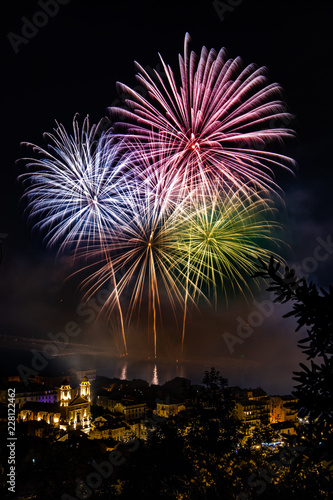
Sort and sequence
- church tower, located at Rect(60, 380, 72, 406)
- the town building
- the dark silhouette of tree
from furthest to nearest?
church tower, located at Rect(60, 380, 72, 406)
the town building
the dark silhouette of tree

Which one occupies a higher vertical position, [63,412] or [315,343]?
[315,343]

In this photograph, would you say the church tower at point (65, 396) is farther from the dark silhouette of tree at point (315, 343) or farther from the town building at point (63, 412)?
the dark silhouette of tree at point (315, 343)

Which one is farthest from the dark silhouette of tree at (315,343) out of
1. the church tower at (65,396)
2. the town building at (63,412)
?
the church tower at (65,396)

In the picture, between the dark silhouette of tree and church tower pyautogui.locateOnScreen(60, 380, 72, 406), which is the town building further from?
the dark silhouette of tree

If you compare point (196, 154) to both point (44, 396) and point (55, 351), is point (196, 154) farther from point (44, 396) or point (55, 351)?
point (55, 351)

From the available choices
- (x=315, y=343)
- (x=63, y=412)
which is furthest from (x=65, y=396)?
(x=315, y=343)

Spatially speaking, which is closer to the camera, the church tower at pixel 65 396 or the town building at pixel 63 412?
the town building at pixel 63 412

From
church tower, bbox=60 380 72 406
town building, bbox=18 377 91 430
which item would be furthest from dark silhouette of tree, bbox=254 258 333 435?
church tower, bbox=60 380 72 406

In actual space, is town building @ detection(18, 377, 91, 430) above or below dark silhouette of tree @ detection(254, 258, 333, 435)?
below

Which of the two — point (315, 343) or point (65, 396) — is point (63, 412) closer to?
point (65, 396)

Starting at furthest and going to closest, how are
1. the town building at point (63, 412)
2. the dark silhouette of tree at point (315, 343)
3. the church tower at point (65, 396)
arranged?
the church tower at point (65, 396) < the town building at point (63, 412) < the dark silhouette of tree at point (315, 343)

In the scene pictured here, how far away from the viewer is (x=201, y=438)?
5.89m

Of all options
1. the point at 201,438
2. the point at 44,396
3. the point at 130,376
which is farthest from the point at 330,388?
the point at 130,376

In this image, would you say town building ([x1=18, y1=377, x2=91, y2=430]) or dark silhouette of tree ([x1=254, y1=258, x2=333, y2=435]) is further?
town building ([x1=18, y1=377, x2=91, y2=430])
